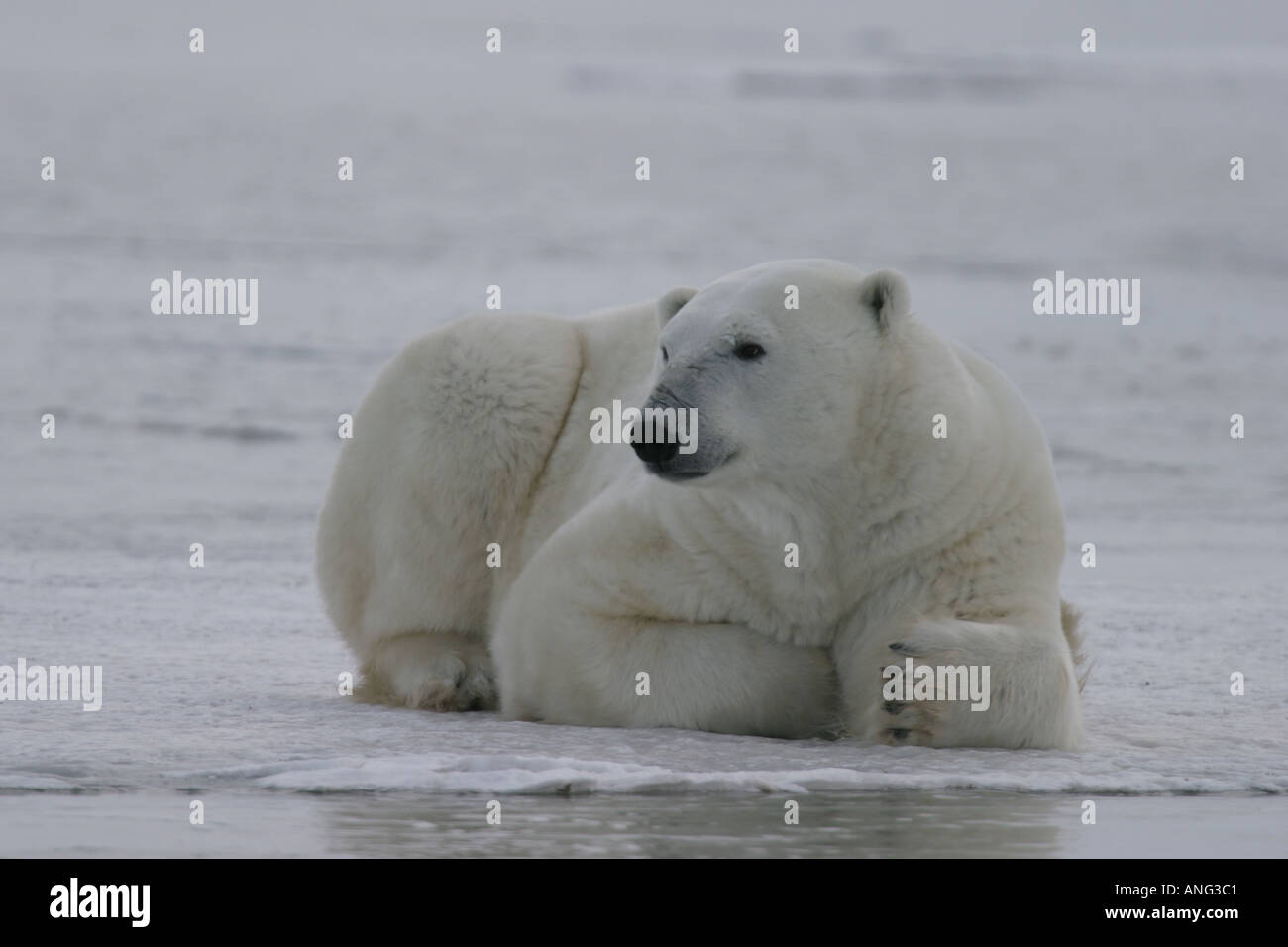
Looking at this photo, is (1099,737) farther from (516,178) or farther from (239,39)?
(239,39)

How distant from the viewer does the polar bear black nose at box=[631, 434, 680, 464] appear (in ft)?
12.1

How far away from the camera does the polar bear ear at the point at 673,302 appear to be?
14.0 feet

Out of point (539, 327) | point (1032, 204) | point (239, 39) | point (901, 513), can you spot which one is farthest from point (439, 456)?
point (239, 39)

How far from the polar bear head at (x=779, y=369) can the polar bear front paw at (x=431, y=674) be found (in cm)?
116

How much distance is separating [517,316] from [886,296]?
160 cm

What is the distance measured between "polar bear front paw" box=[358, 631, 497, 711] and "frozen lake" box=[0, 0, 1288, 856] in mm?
143

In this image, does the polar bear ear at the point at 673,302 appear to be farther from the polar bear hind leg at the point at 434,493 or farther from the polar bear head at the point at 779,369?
the polar bear hind leg at the point at 434,493

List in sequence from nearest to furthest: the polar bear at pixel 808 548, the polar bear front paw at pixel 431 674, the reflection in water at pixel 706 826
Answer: the reflection in water at pixel 706 826 < the polar bear at pixel 808 548 < the polar bear front paw at pixel 431 674

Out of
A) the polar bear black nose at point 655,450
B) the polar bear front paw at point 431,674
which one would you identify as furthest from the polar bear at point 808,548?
the polar bear front paw at point 431,674

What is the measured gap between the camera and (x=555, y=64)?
5256 cm

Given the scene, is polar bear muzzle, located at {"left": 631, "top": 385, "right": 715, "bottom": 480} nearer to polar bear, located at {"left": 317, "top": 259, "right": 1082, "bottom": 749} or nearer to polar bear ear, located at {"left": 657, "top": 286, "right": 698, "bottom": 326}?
polar bear, located at {"left": 317, "top": 259, "right": 1082, "bottom": 749}

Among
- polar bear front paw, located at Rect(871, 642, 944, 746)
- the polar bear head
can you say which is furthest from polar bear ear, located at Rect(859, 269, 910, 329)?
polar bear front paw, located at Rect(871, 642, 944, 746)

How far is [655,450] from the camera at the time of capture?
3.69 meters

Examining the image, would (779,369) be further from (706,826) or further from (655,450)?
(706,826)
